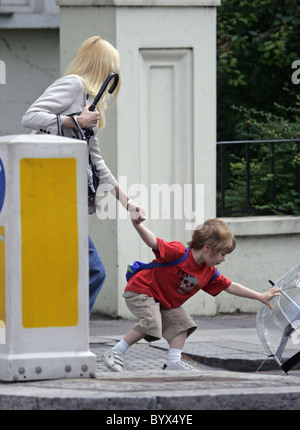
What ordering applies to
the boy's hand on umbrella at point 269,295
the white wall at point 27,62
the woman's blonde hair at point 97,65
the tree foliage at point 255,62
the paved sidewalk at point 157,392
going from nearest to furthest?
1. the paved sidewalk at point 157,392
2. the woman's blonde hair at point 97,65
3. the boy's hand on umbrella at point 269,295
4. the white wall at point 27,62
5. the tree foliage at point 255,62

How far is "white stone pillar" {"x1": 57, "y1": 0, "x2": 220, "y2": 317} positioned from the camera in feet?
29.8

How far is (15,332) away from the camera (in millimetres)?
5199

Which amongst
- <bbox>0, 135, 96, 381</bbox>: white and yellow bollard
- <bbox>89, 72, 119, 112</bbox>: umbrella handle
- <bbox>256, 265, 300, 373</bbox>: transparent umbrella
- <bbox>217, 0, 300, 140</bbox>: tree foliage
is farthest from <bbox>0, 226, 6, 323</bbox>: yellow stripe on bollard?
<bbox>217, 0, 300, 140</bbox>: tree foliage

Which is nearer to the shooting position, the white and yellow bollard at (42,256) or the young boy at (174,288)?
the white and yellow bollard at (42,256)

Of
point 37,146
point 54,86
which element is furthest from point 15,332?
point 54,86

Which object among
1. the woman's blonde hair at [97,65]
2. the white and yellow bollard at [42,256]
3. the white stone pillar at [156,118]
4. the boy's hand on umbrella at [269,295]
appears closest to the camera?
the white and yellow bollard at [42,256]

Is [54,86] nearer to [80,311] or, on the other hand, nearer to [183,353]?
[80,311]

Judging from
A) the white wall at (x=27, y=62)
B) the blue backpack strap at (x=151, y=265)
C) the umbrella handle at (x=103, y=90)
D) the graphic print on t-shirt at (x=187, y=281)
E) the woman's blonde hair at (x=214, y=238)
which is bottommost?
the graphic print on t-shirt at (x=187, y=281)

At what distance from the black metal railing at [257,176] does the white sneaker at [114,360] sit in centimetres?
371

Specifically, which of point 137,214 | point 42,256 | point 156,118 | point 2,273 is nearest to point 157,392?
point 42,256

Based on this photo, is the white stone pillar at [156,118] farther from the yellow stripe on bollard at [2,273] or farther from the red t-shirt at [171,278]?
the yellow stripe on bollard at [2,273]

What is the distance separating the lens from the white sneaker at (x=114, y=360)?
20.7ft

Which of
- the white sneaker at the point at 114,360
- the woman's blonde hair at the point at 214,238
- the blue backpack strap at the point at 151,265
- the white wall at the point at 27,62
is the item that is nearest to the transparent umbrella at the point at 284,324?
the woman's blonde hair at the point at 214,238
